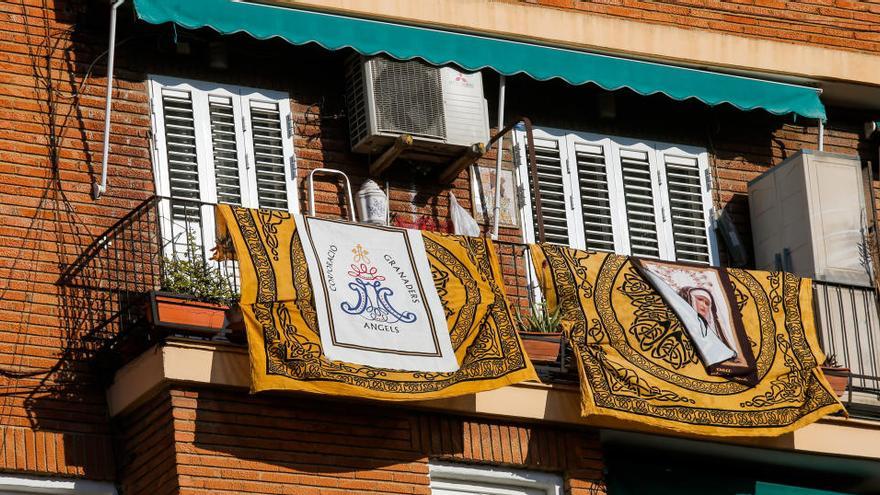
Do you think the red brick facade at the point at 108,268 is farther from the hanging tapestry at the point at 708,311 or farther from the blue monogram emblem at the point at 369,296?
the hanging tapestry at the point at 708,311

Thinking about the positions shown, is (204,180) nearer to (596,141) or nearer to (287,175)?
(287,175)

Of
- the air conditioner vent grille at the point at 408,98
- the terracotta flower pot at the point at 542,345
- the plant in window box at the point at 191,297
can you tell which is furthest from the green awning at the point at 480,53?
the terracotta flower pot at the point at 542,345

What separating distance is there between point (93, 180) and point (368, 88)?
2372 mm

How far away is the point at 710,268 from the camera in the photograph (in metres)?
18.0

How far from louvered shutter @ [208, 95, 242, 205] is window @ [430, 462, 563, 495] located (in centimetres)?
273

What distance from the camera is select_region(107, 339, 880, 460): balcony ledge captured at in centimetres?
1564

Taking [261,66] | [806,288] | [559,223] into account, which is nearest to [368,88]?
[261,66]

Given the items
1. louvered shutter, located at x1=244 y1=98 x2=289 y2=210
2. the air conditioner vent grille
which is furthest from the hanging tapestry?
louvered shutter, located at x1=244 y1=98 x2=289 y2=210

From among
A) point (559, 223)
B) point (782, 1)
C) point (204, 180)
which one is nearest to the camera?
point (204, 180)

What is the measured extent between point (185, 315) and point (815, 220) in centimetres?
603

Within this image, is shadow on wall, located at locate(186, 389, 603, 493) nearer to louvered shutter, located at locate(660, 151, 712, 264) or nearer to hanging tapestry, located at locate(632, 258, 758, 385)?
hanging tapestry, located at locate(632, 258, 758, 385)

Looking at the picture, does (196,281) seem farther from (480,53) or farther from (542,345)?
(480,53)

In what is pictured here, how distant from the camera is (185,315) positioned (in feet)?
51.9

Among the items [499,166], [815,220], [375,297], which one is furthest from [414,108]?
[815,220]
